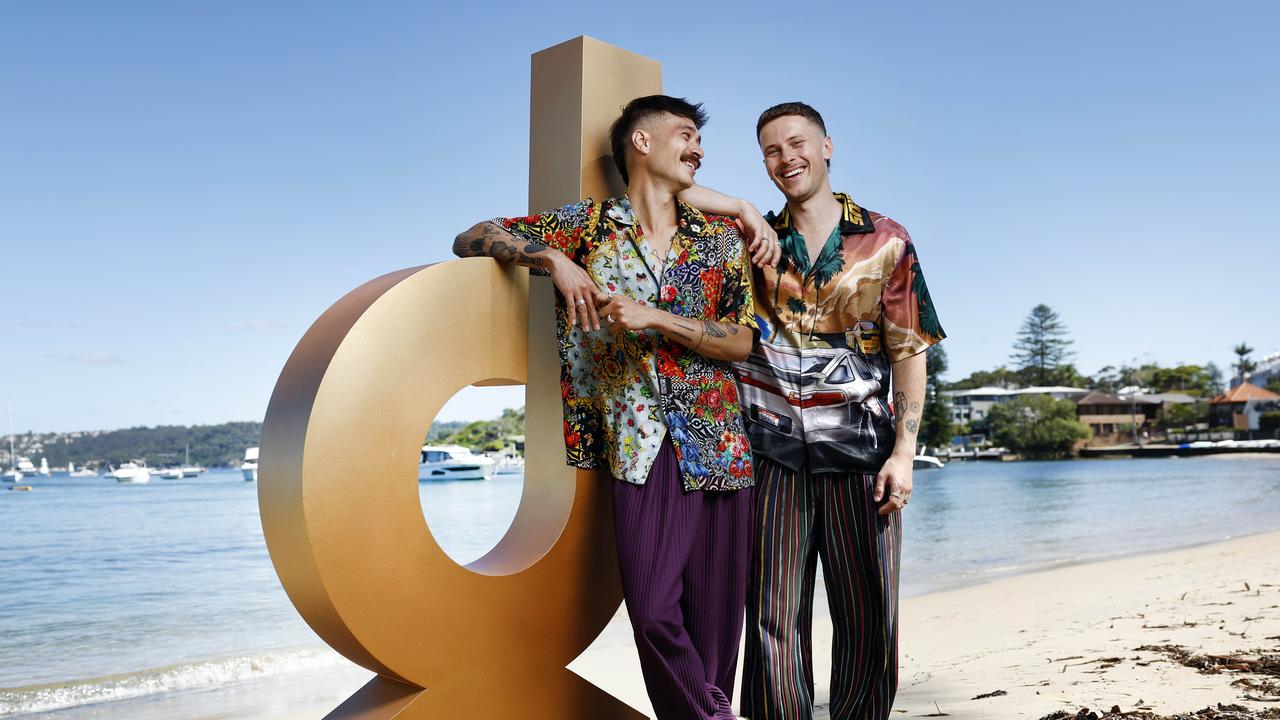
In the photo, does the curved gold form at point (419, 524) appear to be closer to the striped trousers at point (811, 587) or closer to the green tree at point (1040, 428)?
the striped trousers at point (811, 587)

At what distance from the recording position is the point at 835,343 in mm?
2951

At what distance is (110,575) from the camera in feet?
56.1

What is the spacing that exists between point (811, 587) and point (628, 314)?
1.06m

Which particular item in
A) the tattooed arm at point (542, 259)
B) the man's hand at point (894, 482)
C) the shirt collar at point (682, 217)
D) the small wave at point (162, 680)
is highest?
the shirt collar at point (682, 217)

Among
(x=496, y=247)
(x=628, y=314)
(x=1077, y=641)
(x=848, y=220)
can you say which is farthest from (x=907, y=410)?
(x=1077, y=641)

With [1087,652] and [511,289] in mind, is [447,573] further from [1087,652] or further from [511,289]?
[1087,652]

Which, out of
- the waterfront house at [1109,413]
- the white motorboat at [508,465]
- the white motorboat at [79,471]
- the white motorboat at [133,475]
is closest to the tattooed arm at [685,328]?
the white motorboat at [508,465]

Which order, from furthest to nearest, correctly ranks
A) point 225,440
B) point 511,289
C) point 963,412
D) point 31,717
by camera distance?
point 963,412 < point 225,440 < point 31,717 < point 511,289

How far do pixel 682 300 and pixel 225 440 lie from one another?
7936cm

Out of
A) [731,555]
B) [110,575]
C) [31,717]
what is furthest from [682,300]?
[110,575]

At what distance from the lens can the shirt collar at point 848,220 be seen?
9.82ft

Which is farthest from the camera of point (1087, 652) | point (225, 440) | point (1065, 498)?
point (225, 440)

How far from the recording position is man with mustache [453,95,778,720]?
9.05 ft

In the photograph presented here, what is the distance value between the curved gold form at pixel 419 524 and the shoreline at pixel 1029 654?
2029mm
